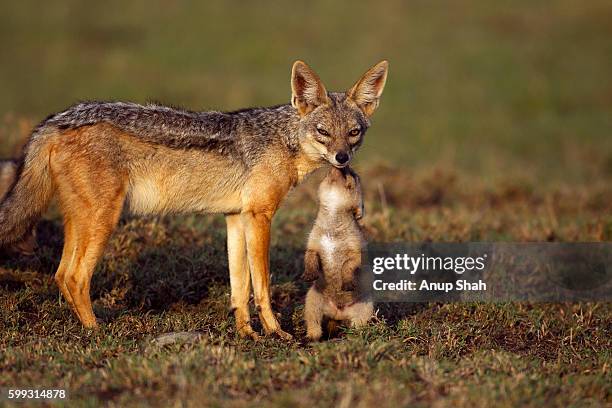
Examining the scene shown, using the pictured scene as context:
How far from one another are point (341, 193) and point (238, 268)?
1189 millimetres

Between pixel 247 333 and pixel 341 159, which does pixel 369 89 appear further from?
pixel 247 333

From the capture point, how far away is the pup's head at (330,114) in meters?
7.24

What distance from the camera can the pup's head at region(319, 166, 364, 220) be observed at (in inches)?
284

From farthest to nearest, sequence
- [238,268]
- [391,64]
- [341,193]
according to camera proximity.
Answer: [391,64] < [238,268] < [341,193]

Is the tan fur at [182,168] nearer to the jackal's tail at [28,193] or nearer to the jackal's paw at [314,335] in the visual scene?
the jackal's tail at [28,193]

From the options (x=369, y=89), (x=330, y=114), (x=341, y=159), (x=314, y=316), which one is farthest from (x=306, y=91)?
(x=314, y=316)

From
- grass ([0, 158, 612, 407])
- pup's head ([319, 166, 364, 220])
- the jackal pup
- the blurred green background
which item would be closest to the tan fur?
pup's head ([319, 166, 364, 220])

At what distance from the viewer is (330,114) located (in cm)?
738

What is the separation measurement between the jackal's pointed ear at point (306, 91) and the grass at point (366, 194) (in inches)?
75.8

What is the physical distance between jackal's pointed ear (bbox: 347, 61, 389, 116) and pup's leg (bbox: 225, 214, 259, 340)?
159 centimetres

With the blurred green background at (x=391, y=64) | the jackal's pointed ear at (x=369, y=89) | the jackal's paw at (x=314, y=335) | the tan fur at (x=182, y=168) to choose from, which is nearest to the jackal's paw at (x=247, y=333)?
the tan fur at (x=182, y=168)

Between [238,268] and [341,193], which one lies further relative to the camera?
[238,268]

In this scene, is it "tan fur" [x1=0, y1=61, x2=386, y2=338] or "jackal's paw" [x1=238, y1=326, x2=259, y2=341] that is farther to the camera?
"jackal's paw" [x1=238, y1=326, x2=259, y2=341]

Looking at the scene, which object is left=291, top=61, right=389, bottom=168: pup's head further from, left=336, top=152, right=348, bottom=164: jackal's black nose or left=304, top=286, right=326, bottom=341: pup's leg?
left=304, top=286, right=326, bottom=341: pup's leg
